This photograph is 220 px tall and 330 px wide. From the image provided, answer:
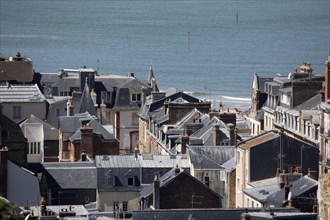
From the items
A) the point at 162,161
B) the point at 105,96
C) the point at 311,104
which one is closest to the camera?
the point at 162,161

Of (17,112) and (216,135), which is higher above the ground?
(17,112)

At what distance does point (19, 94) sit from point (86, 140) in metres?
7.76

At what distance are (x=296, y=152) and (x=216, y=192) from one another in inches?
117

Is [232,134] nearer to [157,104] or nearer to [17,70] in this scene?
[157,104]

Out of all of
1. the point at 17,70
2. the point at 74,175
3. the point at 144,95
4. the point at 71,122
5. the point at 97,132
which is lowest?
the point at 74,175

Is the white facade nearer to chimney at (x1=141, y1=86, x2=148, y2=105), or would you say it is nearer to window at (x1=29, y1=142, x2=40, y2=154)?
window at (x1=29, y1=142, x2=40, y2=154)

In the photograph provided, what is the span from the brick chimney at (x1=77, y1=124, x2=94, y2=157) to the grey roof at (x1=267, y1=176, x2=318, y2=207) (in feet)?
51.5

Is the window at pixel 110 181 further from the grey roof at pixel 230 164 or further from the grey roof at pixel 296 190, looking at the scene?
the grey roof at pixel 296 190

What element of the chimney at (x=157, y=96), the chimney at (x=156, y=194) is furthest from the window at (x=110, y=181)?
the chimney at (x=157, y=96)

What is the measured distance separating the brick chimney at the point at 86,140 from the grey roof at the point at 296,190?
15690mm

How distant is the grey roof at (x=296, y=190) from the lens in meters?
46.3

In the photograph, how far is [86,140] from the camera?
6312 cm

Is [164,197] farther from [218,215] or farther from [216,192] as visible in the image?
[218,215]

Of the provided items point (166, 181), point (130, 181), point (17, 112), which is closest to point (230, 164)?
point (130, 181)
